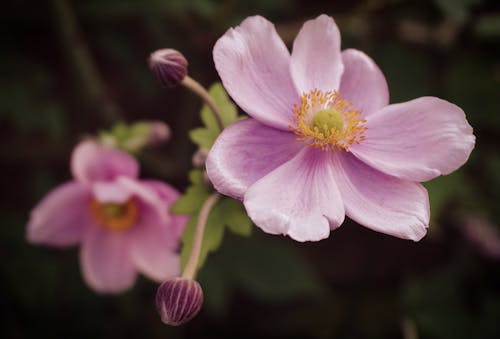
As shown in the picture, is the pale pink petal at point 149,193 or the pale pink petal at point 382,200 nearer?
the pale pink petal at point 382,200

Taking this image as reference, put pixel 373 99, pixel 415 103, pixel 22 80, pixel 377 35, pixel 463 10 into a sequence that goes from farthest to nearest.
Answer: pixel 377 35 → pixel 22 80 → pixel 463 10 → pixel 373 99 → pixel 415 103

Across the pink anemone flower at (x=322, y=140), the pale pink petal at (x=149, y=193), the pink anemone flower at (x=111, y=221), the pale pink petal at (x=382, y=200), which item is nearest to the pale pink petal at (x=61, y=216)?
the pink anemone flower at (x=111, y=221)

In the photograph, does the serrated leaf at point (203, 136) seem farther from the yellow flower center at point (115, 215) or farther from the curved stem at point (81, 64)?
the curved stem at point (81, 64)

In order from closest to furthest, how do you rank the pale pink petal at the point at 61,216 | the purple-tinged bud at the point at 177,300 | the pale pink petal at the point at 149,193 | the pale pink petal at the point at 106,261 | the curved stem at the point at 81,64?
1. the purple-tinged bud at the point at 177,300
2. the pale pink petal at the point at 149,193
3. the pale pink petal at the point at 61,216
4. the pale pink petal at the point at 106,261
5. the curved stem at the point at 81,64

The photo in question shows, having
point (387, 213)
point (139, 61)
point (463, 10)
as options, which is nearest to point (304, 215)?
point (387, 213)

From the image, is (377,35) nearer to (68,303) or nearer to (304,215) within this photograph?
(304,215)

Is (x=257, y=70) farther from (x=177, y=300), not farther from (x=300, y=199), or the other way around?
(x=177, y=300)

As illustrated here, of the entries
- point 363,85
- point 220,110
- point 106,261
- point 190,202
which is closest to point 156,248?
point 106,261
